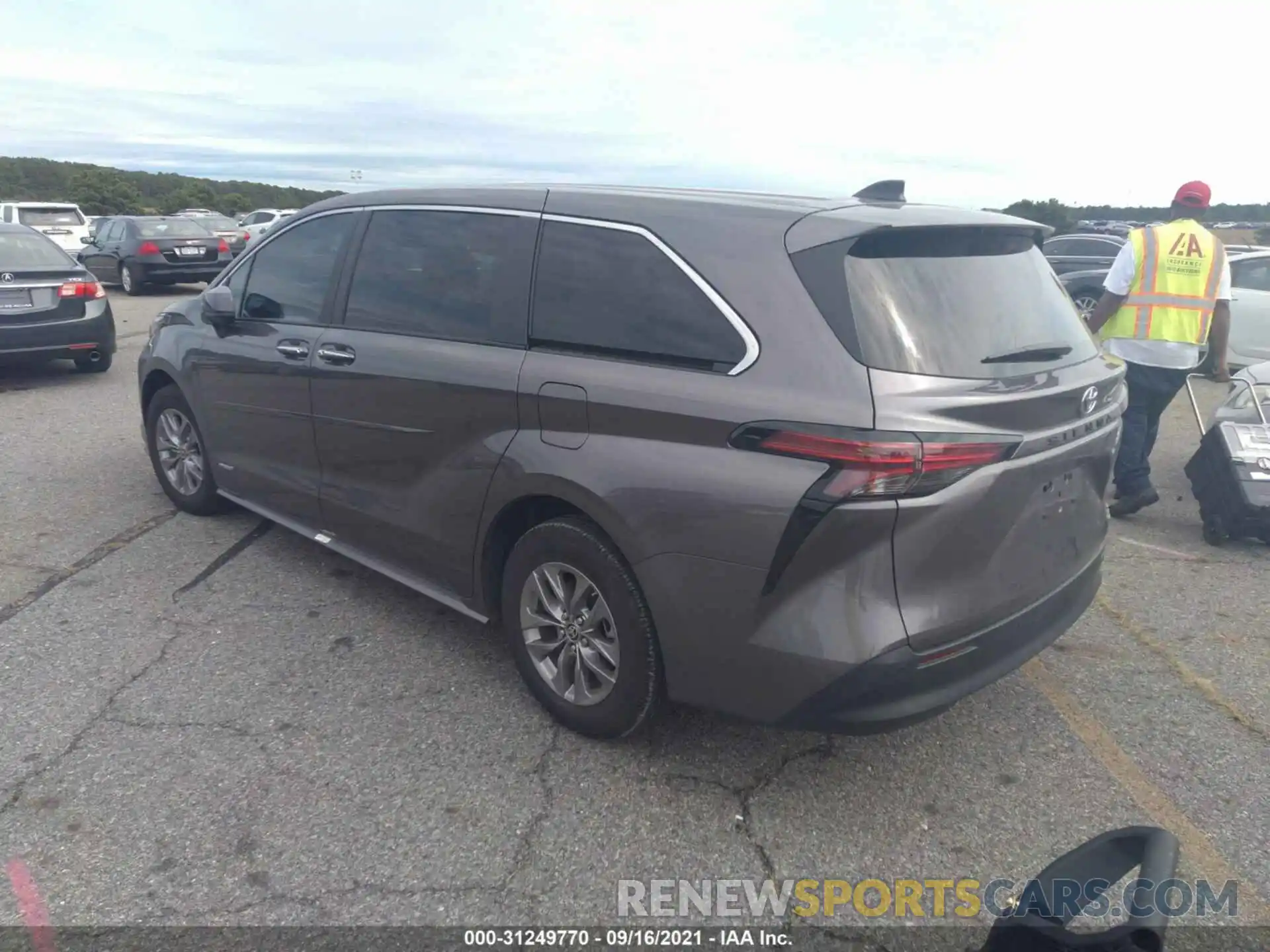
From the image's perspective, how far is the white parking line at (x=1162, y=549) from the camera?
17.0 ft

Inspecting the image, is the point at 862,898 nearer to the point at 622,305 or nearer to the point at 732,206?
the point at 622,305

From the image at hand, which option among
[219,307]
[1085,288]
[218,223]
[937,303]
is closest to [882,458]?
[937,303]

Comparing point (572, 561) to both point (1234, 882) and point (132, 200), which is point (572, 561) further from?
point (132, 200)

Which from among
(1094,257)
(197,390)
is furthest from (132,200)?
(197,390)

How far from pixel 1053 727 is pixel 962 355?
5.01ft

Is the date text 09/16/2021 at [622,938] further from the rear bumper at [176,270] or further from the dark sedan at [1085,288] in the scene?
the rear bumper at [176,270]

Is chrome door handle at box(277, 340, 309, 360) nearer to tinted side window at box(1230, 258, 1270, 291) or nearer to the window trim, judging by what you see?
the window trim

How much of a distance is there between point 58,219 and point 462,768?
23.1m

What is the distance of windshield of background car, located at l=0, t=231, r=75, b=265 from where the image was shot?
28.7 ft

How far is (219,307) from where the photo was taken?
4586 mm

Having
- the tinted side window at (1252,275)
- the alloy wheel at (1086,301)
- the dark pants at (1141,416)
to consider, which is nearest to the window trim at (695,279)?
the dark pants at (1141,416)

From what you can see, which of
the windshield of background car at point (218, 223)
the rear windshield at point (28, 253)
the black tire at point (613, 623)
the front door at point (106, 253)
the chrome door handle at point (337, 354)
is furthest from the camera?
the windshield of background car at point (218, 223)

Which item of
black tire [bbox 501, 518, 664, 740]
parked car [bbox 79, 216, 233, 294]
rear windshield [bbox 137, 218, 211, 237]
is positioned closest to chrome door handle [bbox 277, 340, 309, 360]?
black tire [bbox 501, 518, 664, 740]

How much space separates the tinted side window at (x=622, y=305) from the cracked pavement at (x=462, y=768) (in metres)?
1.34
